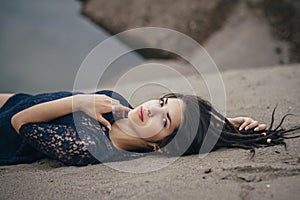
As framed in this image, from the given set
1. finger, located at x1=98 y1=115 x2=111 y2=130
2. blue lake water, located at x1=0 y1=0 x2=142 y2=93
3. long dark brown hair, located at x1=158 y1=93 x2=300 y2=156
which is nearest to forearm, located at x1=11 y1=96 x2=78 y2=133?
finger, located at x1=98 y1=115 x2=111 y2=130

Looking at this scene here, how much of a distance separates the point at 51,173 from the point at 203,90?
2.26 metres

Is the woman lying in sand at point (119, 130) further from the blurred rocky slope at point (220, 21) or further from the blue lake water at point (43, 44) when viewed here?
the blurred rocky slope at point (220, 21)

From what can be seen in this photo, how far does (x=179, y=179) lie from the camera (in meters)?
2.25

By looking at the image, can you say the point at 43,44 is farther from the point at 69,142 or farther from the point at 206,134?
the point at 206,134

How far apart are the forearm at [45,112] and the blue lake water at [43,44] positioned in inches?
130

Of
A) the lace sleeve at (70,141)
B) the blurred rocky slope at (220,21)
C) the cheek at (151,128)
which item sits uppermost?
the blurred rocky slope at (220,21)

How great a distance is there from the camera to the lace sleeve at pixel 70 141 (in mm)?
2551

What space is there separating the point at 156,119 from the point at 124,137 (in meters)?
0.27

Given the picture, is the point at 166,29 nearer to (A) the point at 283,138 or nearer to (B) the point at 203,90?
(B) the point at 203,90

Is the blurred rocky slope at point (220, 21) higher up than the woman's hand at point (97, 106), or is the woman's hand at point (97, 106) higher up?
the blurred rocky slope at point (220, 21)

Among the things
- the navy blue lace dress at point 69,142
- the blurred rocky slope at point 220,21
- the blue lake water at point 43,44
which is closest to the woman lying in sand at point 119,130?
the navy blue lace dress at point 69,142

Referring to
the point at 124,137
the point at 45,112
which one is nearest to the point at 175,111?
the point at 124,137

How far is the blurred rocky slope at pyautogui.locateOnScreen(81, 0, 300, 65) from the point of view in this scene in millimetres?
7609

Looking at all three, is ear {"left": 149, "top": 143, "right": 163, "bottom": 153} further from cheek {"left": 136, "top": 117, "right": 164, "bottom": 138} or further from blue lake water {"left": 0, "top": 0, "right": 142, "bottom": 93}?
blue lake water {"left": 0, "top": 0, "right": 142, "bottom": 93}
